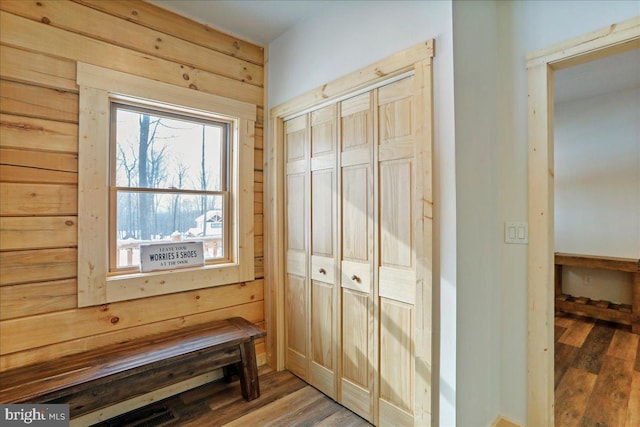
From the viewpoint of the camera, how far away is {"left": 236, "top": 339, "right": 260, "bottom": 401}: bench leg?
2143 millimetres

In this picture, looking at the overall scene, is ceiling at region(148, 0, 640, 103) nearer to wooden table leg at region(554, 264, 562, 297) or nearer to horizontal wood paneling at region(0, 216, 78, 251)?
horizontal wood paneling at region(0, 216, 78, 251)

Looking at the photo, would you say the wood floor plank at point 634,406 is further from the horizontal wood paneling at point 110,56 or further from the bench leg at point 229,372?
the horizontal wood paneling at point 110,56

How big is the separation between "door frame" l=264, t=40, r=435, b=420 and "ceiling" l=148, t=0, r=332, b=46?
58 centimetres

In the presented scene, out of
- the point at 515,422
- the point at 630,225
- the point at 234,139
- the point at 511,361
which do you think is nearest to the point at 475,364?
the point at 511,361

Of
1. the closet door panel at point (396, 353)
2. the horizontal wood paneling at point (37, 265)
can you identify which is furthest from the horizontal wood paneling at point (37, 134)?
the closet door panel at point (396, 353)

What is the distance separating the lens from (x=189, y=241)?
233 centimetres

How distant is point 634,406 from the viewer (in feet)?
6.59

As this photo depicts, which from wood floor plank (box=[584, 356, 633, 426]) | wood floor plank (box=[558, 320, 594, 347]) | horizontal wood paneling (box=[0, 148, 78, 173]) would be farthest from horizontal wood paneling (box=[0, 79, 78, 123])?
wood floor plank (box=[558, 320, 594, 347])

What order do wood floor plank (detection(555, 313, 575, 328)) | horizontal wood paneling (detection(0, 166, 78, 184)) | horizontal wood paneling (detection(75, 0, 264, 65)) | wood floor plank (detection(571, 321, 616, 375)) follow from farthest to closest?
wood floor plank (detection(555, 313, 575, 328)) < wood floor plank (detection(571, 321, 616, 375)) < horizontal wood paneling (detection(75, 0, 264, 65)) < horizontal wood paneling (detection(0, 166, 78, 184))

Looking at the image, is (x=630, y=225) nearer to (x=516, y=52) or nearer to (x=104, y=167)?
(x=516, y=52)

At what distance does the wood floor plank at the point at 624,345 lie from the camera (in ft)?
8.95

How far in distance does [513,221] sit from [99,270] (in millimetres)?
2498

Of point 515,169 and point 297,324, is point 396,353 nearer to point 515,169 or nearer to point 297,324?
point 297,324

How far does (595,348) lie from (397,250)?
2.60m
